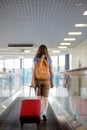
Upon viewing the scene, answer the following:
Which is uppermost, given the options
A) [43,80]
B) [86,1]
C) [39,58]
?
[86,1]

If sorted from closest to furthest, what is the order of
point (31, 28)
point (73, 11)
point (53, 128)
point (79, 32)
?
point (53, 128)
point (73, 11)
point (31, 28)
point (79, 32)

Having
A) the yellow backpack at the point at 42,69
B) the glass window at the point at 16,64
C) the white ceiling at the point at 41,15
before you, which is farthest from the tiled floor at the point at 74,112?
the glass window at the point at 16,64

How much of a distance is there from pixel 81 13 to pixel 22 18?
2.03 meters

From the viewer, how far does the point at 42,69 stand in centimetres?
600

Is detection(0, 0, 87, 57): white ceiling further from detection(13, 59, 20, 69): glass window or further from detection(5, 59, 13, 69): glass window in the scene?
detection(5, 59, 13, 69): glass window

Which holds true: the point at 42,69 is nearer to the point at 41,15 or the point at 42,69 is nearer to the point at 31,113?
the point at 31,113

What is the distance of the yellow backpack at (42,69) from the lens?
5.93m

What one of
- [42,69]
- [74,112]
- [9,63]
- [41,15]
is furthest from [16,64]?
[74,112]

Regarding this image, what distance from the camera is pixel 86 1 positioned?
7258mm

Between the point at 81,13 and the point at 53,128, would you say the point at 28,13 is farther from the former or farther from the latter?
the point at 53,128

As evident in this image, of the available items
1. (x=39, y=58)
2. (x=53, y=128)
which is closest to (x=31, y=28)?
(x=39, y=58)

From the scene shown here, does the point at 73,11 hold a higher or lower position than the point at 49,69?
higher

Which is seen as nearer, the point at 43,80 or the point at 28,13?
the point at 43,80

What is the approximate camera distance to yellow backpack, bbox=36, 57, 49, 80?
19.4 ft
